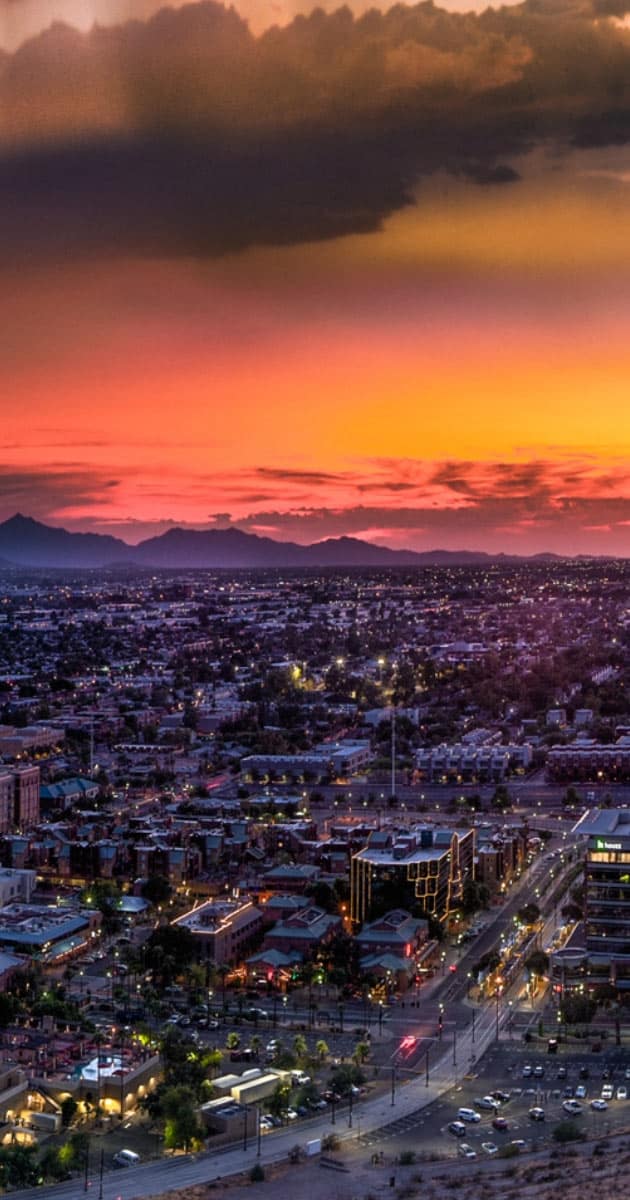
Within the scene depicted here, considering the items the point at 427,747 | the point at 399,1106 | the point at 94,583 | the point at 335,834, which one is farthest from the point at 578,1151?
the point at 94,583

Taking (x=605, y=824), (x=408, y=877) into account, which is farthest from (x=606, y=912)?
(x=408, y=877)

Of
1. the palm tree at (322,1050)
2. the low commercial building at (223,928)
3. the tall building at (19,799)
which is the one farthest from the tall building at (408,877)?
the tall building at (19,799)

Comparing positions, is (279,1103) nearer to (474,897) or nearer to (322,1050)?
(322,1050)

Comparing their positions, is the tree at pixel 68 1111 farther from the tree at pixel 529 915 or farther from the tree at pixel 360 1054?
the tree at pixel 529 915

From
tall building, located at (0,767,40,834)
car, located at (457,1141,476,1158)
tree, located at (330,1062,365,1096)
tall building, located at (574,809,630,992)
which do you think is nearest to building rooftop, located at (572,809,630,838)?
tall building, located at (574,809,630,992)

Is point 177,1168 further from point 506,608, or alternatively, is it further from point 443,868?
point 506,608
